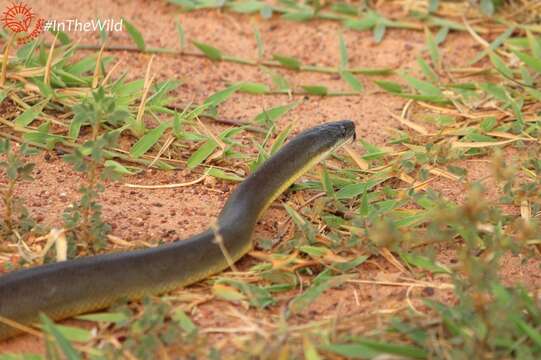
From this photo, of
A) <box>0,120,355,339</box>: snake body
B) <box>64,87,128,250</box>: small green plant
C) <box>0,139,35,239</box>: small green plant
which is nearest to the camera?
<box>0,120,355,339</box>: snake body

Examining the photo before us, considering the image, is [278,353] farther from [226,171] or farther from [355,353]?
[226,171]

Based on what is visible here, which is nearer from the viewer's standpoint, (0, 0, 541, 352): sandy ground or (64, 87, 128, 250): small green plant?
(64, 87, 128, 250): small green plant

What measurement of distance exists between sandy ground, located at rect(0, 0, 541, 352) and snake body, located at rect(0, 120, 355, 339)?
12 cm

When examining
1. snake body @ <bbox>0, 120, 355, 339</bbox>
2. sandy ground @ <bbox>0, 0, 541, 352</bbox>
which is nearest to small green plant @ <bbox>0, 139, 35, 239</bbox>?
sandy ground @ <bbox>0, 0, 541, 352</bbox>

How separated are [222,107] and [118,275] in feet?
6.30

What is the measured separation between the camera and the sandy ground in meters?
3.45

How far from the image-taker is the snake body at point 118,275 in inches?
119

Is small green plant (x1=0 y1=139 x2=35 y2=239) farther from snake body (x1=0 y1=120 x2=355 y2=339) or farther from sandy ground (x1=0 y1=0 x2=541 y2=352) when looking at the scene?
snake body (x1=0 y1=120 x2=355 y2=339)

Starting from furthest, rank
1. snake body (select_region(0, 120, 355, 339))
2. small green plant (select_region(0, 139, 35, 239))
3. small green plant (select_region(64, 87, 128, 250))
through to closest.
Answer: small green plant (select_region(0, 139, 35, 239)) → small green plant (select_region(64, 87, 128, 250)) → snake body (select_region(0, 120, 355, 339))

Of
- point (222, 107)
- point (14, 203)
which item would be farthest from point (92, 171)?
point (222, 107)

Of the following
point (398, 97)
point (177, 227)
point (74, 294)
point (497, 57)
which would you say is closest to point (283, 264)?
point (177, 227)

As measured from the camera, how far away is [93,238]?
337cm

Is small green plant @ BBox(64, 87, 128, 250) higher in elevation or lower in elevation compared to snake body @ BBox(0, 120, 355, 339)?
higher

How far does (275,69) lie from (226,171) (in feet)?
4.64
